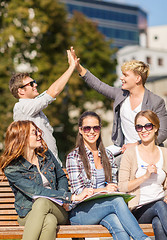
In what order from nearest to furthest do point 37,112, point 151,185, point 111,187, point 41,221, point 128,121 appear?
point 41,221
point 111,187
point 151,185
point 37,112
point 128,121

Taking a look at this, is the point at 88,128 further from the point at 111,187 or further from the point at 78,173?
the point at 111,187

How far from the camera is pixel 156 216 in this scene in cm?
461

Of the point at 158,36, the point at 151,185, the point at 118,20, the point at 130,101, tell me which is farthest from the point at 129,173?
the point at 118,20

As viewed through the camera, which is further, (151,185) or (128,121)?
(128,121)

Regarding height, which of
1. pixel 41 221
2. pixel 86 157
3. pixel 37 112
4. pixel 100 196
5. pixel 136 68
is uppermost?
pixel 136 68

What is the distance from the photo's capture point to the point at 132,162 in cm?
475

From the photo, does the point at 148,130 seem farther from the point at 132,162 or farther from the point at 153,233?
the point at 153,233

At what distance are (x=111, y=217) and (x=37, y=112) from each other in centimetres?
151

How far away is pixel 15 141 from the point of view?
459 cm

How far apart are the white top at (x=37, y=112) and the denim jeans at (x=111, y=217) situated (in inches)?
35.1

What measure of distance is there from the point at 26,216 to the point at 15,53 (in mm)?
20077

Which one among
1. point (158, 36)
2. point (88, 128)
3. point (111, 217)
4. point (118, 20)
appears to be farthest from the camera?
point (118, 20)

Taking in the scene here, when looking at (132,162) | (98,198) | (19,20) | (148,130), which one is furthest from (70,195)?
(19,20)

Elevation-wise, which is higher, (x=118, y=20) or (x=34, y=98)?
(x=118, y=20)
